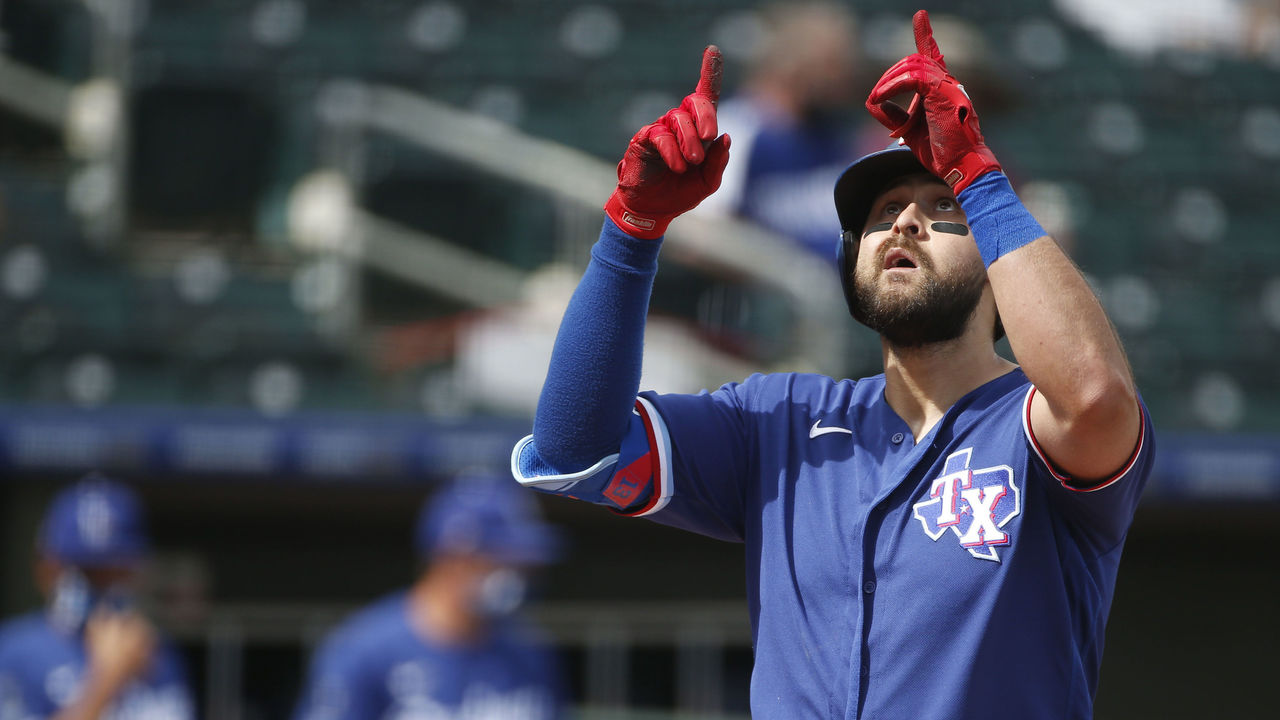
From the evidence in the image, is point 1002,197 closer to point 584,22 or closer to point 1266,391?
point 1266,391

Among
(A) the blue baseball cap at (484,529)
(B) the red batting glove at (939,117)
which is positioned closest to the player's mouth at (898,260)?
(B) the red batting glove at (939,117)

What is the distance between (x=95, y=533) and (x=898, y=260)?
321 cm

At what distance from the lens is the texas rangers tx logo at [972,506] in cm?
181

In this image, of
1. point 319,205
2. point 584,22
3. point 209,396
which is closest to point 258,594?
point 209,396

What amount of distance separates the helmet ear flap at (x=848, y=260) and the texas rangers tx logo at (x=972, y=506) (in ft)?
0.97

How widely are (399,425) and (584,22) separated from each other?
343 centimetres

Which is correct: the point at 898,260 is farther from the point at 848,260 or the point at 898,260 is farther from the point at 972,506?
the point at 972,506

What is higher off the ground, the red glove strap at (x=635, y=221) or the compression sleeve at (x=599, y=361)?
the red glove strap at (x=635, y=221)

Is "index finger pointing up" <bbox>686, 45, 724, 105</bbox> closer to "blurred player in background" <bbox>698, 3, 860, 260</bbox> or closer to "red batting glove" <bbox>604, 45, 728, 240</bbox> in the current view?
"red batting glove" <bbox>604, 45, 728, 240</bbox>

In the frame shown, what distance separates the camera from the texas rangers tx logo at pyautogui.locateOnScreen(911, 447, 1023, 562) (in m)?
1.81

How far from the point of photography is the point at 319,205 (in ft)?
21.6

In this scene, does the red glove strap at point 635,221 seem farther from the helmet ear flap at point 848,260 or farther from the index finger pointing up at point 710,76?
the helmet ear flap at point 848,260

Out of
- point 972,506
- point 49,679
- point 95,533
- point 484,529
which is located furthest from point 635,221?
point 49,679

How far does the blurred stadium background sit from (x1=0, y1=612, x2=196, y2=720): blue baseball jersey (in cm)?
107
